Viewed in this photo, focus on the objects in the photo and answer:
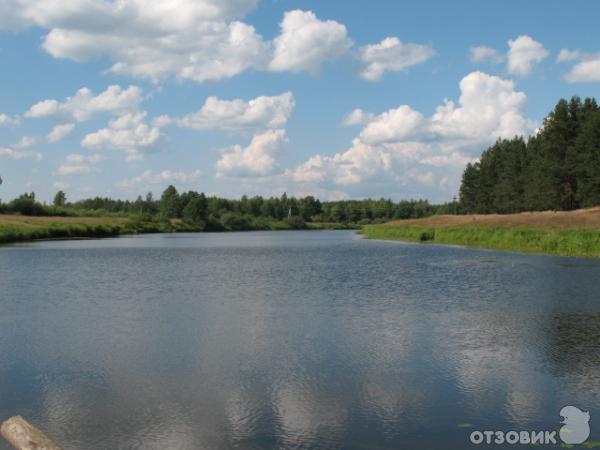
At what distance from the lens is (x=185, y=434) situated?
10883mm

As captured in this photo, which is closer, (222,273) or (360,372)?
(360,372)

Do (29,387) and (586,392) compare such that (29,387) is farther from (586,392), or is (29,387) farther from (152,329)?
(586,392)

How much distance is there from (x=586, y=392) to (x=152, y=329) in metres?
14.7

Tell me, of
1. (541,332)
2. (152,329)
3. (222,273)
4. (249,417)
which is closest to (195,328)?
(152,329)

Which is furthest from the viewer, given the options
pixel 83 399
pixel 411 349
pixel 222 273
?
pixel 222 273

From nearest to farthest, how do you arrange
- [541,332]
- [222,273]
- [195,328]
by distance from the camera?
[541,332], [195,328], [222,273]

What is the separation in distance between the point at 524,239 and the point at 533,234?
113 centimetres

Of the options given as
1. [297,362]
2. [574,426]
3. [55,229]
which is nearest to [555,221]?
[297,362]

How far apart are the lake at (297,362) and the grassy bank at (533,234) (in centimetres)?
2200

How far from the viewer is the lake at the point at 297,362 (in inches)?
443

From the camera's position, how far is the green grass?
52938 mm

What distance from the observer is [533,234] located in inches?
2483

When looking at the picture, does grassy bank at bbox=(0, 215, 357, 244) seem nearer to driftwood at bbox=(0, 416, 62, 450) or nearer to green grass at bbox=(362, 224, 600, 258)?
green grass at bbox=(362, 224, 600, 258)

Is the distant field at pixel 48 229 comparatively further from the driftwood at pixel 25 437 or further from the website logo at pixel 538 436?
the website logo at pixel 538 436
